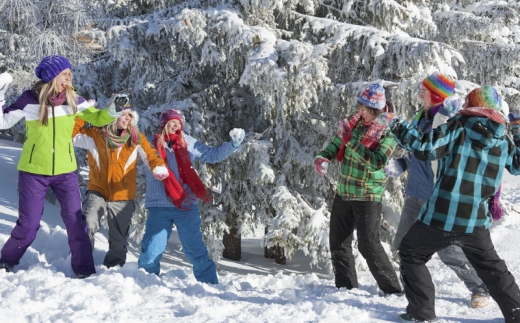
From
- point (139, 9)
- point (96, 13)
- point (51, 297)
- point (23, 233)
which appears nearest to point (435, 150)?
point (51, 297)

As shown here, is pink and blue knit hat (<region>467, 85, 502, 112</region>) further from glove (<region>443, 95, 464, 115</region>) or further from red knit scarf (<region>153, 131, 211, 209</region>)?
red knit scarf (<region>153, 131, 211, 209</region>)

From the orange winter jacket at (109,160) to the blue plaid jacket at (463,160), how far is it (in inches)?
94.6

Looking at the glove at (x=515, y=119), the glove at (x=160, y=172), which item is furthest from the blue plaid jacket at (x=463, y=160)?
the glove at (x=160, y=172)

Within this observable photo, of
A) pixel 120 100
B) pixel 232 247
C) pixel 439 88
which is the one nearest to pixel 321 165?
pixel 439 88

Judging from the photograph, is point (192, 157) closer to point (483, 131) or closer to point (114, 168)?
point (114, 168)

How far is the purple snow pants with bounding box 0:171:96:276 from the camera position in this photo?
3.90 m

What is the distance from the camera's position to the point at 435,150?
296cm

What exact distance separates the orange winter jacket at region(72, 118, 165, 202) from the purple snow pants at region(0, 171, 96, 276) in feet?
1.34

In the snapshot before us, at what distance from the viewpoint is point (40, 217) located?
4.04 m

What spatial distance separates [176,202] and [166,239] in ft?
1.26

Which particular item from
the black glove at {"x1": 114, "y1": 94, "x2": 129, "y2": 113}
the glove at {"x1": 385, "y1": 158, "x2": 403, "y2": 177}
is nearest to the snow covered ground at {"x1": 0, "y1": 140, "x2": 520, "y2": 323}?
the glove at {"x1": 385, "y1": 158, "x2": 403, "y2": 177}

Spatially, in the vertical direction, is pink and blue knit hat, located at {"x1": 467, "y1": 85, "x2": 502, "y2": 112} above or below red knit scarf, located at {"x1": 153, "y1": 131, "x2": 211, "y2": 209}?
above

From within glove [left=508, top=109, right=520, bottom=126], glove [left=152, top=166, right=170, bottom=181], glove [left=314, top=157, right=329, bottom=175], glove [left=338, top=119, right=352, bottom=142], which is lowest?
glove [left=152, top=166, right=170, bottom=181]

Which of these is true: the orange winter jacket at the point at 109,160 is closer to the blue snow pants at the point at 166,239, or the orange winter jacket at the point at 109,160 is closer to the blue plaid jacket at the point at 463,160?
the blue snow pants at the point at 166,239
